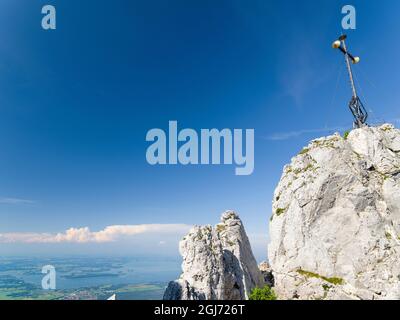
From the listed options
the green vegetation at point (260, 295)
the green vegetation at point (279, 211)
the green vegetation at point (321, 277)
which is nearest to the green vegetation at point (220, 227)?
the green vegetation at point (279, 211)

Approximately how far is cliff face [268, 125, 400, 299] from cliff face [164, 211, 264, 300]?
423 inches

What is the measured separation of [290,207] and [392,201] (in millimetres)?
25072

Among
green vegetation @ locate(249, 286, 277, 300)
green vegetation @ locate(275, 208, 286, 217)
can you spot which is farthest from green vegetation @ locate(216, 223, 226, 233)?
green vegetation @ locate(249, 286, 277, 300)

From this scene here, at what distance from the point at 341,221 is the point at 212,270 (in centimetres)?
3596

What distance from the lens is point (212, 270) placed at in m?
65.0

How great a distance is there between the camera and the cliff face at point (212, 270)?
5941 cm

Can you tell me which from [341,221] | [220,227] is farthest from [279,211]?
[220,227]

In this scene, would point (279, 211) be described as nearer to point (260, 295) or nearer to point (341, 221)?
point (341, 221)

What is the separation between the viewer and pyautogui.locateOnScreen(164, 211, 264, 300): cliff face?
195ft

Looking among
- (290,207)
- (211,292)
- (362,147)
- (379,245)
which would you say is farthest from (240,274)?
(362,147)

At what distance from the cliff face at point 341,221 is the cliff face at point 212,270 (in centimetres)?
1074

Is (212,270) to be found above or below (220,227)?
below

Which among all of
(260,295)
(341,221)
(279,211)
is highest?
(279,211)
